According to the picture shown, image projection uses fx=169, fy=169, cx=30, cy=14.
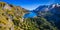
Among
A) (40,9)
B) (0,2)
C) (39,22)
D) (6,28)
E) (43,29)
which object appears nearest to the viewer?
(6,28)

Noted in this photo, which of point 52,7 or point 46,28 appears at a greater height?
point 52,7

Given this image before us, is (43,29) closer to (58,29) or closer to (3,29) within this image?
(58,29)

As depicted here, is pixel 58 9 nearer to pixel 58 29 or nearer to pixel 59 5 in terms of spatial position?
pixel 59 5

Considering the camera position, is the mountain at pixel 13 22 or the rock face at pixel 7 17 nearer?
the rock face at pixel 7 17

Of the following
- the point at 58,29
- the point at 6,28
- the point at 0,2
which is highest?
the point at 0,2

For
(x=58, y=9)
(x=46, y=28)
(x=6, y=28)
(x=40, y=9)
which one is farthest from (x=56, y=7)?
(x=6, y=28)

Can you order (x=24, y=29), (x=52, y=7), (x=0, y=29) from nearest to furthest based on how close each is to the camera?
(x=0, y=29), (x=24, y=29), (x=52, y=7)

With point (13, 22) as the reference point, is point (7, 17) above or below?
above

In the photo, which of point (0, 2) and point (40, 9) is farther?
point (40, 9)

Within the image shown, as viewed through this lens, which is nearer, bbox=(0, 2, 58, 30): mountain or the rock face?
the rock face

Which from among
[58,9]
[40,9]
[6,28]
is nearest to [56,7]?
[58,9]

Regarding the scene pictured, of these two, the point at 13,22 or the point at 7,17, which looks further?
the point at 13,22
